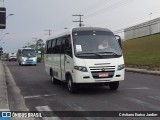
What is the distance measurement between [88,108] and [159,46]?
152 feet

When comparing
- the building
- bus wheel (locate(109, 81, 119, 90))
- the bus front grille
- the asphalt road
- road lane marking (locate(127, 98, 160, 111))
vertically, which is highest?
the building

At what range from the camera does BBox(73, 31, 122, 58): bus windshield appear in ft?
46.8

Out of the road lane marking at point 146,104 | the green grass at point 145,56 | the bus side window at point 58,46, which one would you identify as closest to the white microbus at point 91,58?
the bus side window at point 58,46

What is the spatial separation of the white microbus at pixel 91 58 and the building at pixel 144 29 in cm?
6659

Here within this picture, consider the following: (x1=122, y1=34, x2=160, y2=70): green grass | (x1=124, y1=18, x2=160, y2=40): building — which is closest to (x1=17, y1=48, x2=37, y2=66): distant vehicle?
(x1=122, y1=34, x2=160, y2=70): green grass

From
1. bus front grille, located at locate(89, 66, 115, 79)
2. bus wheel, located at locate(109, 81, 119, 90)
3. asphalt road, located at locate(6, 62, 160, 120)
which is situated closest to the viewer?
asphalt road, located at locate(6, 62, 160, 120)

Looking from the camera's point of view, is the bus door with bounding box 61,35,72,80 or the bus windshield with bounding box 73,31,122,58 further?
the bus door with bounding box 61,35,72,80

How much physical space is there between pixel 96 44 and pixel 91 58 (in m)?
0.86

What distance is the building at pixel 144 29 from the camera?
82213mm

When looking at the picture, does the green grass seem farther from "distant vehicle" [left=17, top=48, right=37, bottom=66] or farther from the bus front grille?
the bus front grille

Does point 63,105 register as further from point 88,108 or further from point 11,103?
point 11,103

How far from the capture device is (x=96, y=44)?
1462 cm

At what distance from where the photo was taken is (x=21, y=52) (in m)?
52.9

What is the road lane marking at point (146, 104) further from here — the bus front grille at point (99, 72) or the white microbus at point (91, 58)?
the white microbus at point (91, 58)
